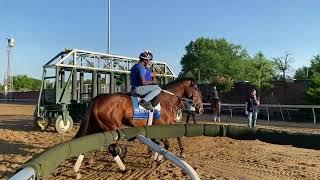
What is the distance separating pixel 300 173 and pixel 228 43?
2644 inches

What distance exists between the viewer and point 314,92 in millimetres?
31625

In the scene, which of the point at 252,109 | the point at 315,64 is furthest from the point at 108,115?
the point at 315,64

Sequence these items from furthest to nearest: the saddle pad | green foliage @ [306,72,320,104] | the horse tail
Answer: green foliage @ [306,72,320,104]
the saddle pad
the horse tail

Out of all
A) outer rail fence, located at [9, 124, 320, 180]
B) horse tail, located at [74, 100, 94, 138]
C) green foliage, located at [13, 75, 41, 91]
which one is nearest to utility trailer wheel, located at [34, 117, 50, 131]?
horse tail, located at [74, 100, 94, 138]

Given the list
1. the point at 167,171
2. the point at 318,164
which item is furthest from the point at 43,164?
the point at 318,164

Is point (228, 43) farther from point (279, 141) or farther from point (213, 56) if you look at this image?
point (279, 141)

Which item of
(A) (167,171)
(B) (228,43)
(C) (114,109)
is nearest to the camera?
(A) (167,171)

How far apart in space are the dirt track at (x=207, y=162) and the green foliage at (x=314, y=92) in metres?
17.3

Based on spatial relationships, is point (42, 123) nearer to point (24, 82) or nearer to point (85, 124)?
point (85, 124)

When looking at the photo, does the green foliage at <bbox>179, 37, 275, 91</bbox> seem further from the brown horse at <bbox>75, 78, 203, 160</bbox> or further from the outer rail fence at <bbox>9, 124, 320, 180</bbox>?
the outer rail fence at <bbox>9, 124, 320, 180</bbox>

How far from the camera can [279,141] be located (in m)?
5.23

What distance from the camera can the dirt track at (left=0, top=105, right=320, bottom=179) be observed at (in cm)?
999

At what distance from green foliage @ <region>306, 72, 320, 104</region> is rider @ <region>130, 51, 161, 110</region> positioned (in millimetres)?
22373

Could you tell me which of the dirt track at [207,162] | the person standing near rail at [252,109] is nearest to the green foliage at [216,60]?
the person standing near rail at [252,109]
